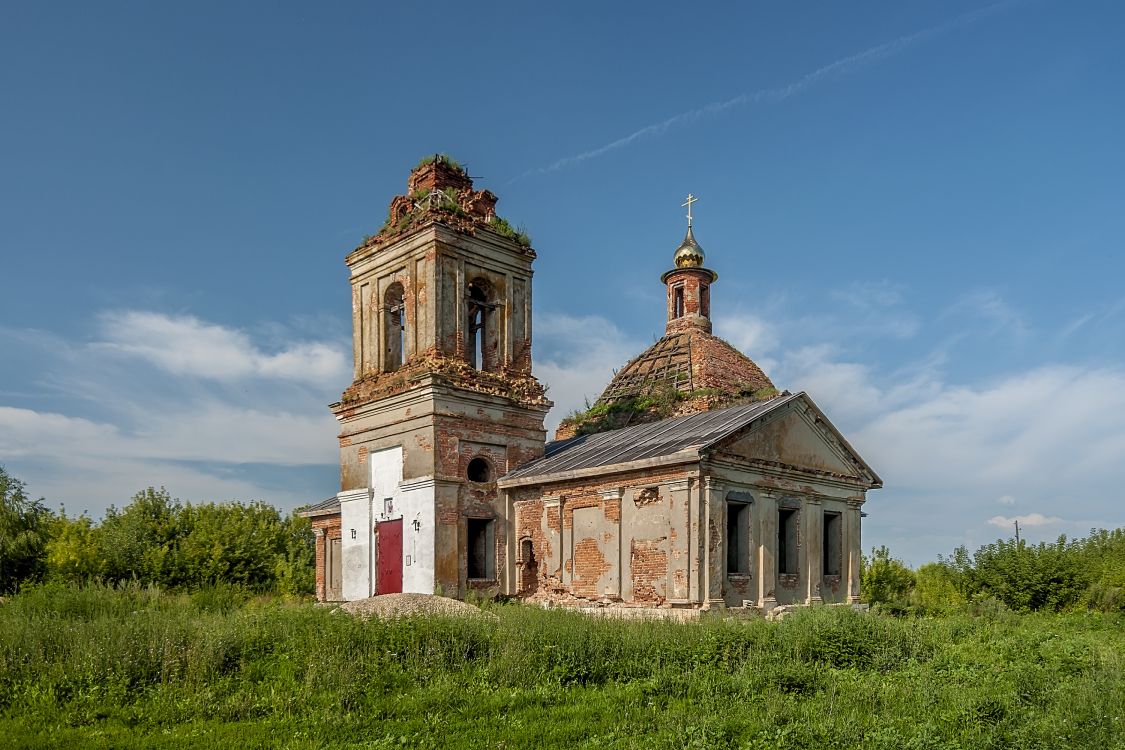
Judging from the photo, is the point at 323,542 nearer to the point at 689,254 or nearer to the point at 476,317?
the point at 476,317

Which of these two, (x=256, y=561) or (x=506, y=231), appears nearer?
(x=506, y=231)

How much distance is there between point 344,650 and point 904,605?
55.1 feet

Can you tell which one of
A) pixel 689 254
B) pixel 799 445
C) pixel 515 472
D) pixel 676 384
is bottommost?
pixel 515 472

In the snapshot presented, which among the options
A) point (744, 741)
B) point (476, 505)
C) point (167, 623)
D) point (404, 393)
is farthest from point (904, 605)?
point (167, 623)

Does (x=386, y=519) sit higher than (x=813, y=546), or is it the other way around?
(x=386, y=519)

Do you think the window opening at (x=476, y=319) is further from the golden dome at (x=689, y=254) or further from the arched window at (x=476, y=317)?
the golden dome at (x=689, y=254)

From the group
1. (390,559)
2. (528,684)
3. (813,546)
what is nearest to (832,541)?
(813,546)

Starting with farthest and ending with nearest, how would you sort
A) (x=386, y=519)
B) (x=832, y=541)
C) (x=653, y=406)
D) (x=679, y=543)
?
(x=653, y=406)
(x=832, y=541)
(x=386, y=519)
(x=679, y=543)

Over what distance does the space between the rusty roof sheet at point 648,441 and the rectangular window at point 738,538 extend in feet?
4.99

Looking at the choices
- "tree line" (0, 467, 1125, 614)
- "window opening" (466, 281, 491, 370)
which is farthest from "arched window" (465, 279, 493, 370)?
"tree line" (0, 467, 1125, 614)

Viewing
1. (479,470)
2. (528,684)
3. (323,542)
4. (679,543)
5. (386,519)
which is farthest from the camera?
(323,542)

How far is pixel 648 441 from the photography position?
1861 centimetres

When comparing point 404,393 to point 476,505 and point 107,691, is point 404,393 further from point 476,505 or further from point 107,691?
point 107,691

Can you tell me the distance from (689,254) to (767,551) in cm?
A: 1589
